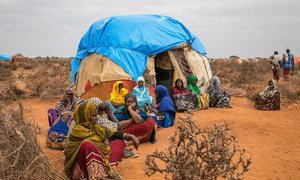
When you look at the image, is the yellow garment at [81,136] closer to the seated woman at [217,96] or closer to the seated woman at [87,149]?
the seated woman at [87,149]

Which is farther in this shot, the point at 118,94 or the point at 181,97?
the point at 181,97

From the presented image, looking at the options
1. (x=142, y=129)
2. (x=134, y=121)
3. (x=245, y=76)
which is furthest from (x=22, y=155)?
(x=245, y=76)

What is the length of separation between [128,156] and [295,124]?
13.8 ft

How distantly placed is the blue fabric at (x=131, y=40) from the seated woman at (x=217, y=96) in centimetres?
133

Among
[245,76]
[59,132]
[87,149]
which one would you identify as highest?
[87,149]

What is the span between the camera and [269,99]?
363 inches

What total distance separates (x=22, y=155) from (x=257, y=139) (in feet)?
14.6

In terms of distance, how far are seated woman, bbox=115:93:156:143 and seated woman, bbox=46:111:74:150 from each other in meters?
0.88

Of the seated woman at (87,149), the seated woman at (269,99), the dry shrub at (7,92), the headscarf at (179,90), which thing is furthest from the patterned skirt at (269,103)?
the seated woman at (87,149)

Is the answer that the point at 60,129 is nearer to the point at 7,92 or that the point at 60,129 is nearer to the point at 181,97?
the point at 181,97

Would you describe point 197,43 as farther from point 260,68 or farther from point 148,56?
point 260,68

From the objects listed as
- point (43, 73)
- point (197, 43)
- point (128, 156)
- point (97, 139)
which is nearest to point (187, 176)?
point (97, 139)

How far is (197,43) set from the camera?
10469 mm

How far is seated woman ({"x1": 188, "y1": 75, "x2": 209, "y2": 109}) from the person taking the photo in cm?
909
